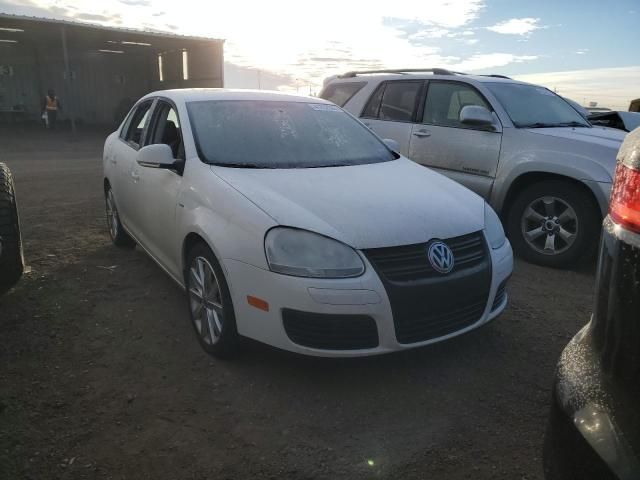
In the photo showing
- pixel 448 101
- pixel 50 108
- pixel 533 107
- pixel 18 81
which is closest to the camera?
pixel 533 107

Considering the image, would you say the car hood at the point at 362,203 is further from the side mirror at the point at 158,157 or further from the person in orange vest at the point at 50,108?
the person in orange vest at the point at 50,108

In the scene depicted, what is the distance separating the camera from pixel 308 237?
8.18ft

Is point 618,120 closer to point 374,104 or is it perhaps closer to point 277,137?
point 374,104

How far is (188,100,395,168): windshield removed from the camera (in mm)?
3287

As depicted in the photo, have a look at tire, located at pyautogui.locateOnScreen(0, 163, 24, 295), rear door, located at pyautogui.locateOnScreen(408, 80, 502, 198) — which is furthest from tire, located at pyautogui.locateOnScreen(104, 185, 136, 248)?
rear door, located at pyautogui.locateOnScreen(408, 80, 502, 198)

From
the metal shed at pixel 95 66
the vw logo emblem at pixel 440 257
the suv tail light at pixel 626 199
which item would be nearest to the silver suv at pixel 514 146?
the vw logo emblem at pixel 440 257

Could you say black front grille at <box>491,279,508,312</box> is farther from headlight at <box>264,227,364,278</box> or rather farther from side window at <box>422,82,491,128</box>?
side window at <box>422,82,491,128</box>

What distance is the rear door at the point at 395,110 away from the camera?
589 cm

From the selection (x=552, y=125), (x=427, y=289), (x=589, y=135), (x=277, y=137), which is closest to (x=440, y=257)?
(x=427, y=289)

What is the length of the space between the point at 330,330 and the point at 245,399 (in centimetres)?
60

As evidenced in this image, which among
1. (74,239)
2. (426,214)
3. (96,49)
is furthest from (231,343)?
(96,49)

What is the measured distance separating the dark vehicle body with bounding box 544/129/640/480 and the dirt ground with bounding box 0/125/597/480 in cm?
99

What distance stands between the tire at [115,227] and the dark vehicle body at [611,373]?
4.36 metres

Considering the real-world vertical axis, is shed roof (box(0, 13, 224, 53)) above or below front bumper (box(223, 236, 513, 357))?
above
